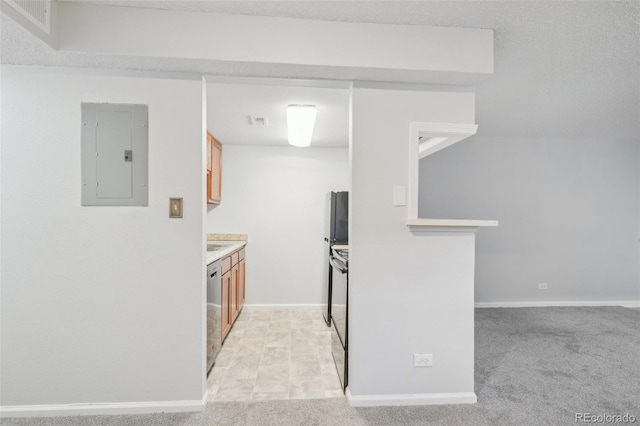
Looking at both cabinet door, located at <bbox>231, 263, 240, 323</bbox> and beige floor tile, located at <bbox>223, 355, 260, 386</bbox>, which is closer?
beige floor tile, located at <bbox>223, 355, 260, 386</bbox>

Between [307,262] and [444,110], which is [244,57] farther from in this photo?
[307,262]

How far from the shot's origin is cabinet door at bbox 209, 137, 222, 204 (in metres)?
3.71

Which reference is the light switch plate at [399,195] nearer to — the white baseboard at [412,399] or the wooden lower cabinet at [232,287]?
the white baseboard at [412,399]

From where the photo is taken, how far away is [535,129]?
398cm

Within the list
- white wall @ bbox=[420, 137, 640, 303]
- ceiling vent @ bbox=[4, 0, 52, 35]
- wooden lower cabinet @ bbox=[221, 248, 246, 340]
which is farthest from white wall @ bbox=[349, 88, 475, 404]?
white wall @ bbox=[420, 137, 640, 303]

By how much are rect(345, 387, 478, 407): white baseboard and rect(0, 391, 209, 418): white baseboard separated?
3.26ft

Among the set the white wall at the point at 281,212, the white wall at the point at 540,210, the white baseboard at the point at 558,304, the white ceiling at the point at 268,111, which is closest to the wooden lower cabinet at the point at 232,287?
the white wall at the point at 281,212

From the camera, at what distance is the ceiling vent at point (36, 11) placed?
1413 mm

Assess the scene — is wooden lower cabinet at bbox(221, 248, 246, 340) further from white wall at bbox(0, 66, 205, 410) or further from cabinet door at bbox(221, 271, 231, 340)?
white wall at bbox(0, 66, 205, 410)

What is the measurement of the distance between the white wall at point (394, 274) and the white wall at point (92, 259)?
3.26 feet

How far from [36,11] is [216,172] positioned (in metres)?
2.41

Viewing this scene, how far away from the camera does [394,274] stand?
2082mm

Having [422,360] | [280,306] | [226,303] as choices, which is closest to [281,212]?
[280,306]

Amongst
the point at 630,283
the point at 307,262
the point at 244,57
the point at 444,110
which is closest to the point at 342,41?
the point at 244,57
